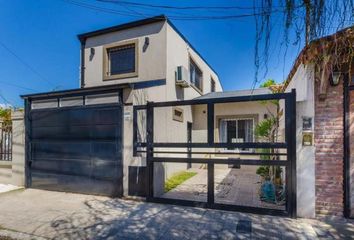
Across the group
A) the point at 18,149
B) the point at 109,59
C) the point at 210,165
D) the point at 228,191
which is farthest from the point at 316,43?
the point at 109,59

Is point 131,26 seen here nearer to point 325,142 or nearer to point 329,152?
point 325,142

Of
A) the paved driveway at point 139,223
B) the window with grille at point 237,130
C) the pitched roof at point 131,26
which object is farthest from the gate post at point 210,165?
the window with grille at point 237,130

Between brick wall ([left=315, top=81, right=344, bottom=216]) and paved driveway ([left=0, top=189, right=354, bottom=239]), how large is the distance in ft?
1.39

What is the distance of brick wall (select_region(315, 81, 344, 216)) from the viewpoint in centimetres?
487

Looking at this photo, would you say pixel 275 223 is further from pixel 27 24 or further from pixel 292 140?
pixel 27 24

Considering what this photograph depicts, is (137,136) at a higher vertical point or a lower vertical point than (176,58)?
lower

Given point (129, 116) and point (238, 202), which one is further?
point (129, 116)

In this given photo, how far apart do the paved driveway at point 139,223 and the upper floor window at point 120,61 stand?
649cm

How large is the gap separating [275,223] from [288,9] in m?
4.21

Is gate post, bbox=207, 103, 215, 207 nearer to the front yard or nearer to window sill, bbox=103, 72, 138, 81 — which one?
the front yard

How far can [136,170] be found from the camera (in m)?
6.73

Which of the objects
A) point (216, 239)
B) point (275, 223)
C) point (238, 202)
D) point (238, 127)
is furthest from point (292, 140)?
point (238, 127)

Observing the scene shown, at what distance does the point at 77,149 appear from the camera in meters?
7.61

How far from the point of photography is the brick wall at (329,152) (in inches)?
192
